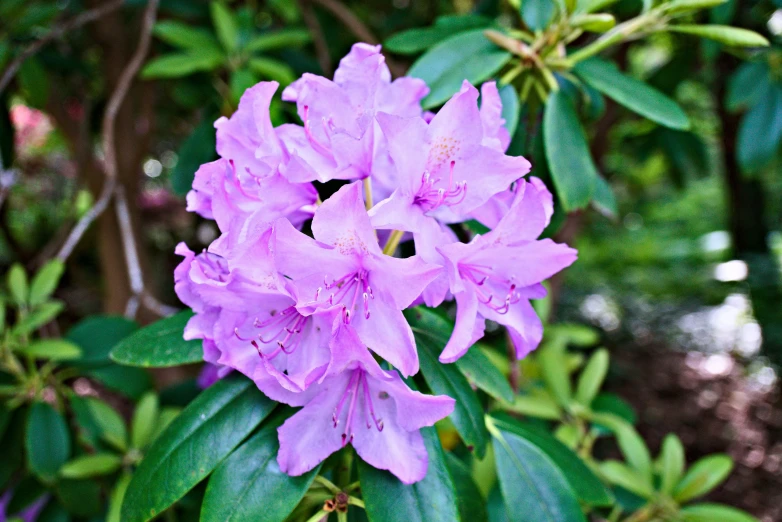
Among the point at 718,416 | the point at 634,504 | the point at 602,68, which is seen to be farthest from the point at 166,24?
the point at 718,416

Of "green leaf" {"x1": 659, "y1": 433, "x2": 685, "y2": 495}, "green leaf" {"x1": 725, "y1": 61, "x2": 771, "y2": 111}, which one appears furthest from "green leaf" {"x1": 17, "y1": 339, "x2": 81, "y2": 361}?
"green leaf" {"x1": 725, "y1": 61, "x2": 771, "y2": 111}

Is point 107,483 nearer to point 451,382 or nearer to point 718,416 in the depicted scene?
point 451,382

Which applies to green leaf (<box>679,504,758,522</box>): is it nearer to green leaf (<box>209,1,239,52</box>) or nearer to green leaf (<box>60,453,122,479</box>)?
green leaf (<box>60,453,122,479</box>)

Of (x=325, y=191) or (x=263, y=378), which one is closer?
(x=263, y=378)

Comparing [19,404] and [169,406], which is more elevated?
[19,404]

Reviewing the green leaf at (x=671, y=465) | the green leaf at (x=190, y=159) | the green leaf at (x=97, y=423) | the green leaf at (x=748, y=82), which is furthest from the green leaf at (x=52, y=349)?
the green leaf at (x=748, y=82)

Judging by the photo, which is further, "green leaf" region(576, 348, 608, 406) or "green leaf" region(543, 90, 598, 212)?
"green leaf" region(576, 348, 608, 406)
